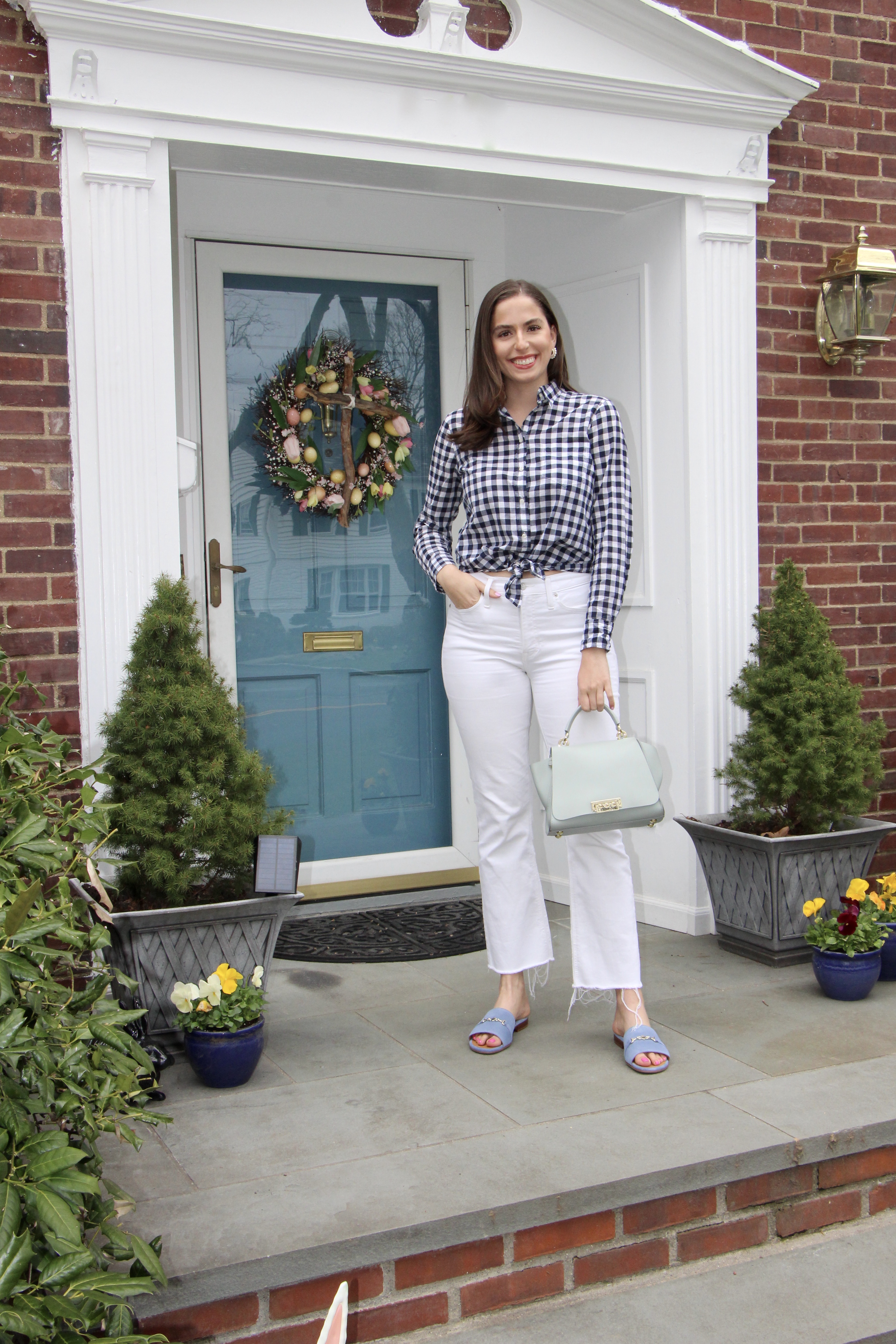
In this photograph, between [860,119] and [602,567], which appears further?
[860,119]

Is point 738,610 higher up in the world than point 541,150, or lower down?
lower down

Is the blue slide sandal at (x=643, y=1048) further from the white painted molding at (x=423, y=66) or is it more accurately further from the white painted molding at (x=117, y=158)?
the white painted molding at (x=423, y=66)

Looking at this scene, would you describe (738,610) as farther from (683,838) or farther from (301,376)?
(301,376)

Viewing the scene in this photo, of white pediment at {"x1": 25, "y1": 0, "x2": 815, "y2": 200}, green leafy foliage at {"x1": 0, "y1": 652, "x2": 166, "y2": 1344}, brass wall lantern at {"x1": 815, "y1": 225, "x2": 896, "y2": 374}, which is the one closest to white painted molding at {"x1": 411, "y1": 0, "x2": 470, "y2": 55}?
white pediment at {"x1": 25, "y1": 0, "x2": 815, "y2": 200}

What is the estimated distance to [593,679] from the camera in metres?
2.79

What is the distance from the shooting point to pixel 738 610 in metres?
4.07

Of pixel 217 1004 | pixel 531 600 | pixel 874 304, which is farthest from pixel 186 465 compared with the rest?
pixel 874 304

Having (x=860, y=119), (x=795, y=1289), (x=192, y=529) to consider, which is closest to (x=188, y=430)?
(x=192, y=529)

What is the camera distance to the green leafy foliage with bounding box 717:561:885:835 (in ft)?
11.7

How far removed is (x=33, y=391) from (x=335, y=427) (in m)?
1.45

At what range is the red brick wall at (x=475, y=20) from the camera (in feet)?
11.6

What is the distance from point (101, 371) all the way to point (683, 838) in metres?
2.32

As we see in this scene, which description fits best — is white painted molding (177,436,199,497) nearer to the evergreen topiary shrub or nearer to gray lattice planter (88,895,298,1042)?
the evergreen topiary shrub

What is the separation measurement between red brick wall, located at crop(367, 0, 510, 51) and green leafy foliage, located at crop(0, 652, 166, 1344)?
96.2 inches
